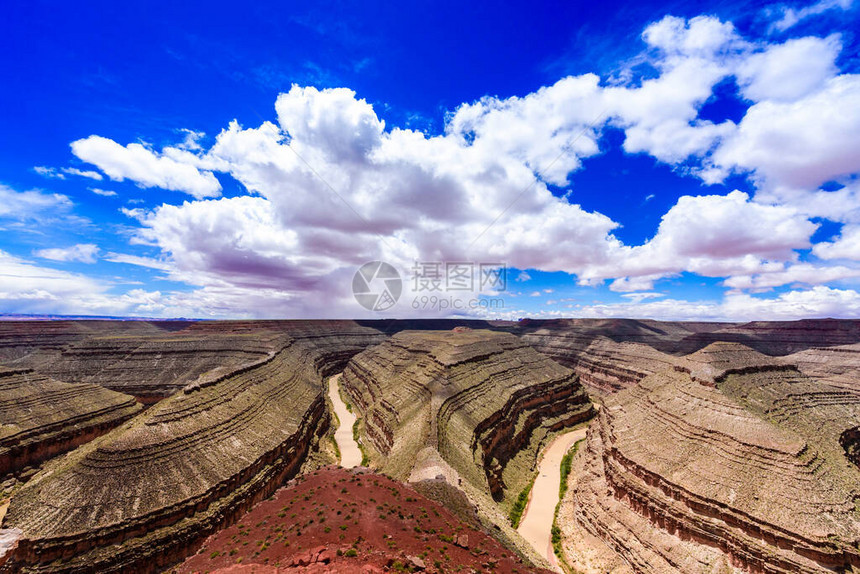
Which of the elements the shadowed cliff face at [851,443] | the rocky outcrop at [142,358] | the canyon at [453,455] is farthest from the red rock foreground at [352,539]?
the shadowed cliff face at [851,443]

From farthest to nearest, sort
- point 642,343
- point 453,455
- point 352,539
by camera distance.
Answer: point 642,343 → point 453,455 → point 352,539

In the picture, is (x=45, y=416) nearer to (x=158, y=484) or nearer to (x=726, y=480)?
(x=158, y=484)

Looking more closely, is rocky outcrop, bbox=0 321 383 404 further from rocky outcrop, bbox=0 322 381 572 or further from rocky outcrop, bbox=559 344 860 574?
rocky outcrop, bbox=559 344 860 574

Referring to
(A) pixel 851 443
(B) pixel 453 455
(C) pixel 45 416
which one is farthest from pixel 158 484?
(A) pixel 851 443

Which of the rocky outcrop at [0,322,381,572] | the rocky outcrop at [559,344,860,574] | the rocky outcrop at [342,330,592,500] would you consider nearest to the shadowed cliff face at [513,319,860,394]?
the rocky outcrop at [342,330,592,500]

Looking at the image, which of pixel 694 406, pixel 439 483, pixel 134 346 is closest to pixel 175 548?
pixel 439 483
